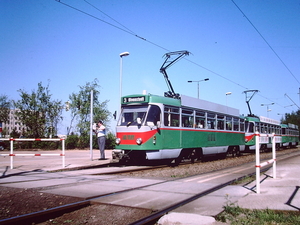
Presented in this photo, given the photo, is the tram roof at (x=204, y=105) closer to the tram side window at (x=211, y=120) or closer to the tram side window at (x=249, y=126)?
the tram side window at (x=211, y=120)

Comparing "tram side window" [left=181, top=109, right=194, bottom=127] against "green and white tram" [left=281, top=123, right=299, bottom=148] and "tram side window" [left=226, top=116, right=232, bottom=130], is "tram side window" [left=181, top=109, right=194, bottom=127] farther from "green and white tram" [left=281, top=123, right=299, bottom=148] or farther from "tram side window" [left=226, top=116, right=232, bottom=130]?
"green and white tram" [left=281, top=123, right=299, bottom=148]

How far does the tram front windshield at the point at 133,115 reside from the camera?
13274 mm

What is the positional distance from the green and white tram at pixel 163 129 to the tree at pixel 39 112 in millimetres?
18767

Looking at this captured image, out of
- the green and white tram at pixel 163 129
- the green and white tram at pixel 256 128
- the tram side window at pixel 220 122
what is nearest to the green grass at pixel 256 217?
the green and white tram at pixel 163 129

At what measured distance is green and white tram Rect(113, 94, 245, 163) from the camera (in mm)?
13133

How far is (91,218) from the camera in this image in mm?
5211

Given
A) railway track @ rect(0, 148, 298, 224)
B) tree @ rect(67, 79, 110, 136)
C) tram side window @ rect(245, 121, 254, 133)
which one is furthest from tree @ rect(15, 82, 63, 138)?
railway track @ rect(0, 148, 298, 224)

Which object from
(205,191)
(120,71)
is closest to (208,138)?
(120,71)

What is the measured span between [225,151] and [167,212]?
1466 cm

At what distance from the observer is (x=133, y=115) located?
13.7 metres

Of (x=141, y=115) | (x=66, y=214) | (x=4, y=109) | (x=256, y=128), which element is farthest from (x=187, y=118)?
(x=4, y=109)

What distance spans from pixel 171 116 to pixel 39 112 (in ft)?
68.2

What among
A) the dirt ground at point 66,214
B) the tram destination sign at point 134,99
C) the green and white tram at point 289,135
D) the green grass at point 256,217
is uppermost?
the tram destination sign at point 134,99

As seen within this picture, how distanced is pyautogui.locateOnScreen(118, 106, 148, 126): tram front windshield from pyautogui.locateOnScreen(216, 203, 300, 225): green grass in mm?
8259
